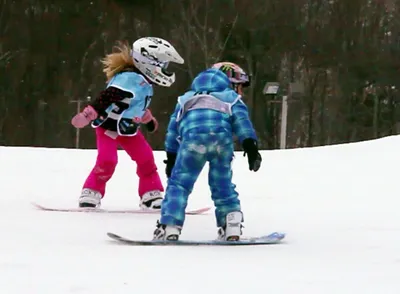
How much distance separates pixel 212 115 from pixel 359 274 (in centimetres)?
137

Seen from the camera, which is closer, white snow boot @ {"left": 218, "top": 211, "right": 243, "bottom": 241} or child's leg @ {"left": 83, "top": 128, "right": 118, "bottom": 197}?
white snow boot @ {"left": 218, "top": 211, "right": 243, "bottom": 241}

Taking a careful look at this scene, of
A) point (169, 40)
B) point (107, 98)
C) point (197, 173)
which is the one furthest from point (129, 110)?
point (169, 40)

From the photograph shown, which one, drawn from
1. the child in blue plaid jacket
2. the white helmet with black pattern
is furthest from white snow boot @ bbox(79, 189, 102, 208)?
the child in blue plaid jacket

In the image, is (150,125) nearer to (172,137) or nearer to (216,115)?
(172,137)

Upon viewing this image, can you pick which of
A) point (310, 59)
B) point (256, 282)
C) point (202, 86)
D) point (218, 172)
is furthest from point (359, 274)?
point (310, 59)

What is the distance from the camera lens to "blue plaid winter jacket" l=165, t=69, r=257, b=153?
181 inches

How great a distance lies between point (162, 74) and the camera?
5.98 meters

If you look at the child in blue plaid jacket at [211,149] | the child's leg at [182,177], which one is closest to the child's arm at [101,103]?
the child in blue plaid jacket at [211,149]

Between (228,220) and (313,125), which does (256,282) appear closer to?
(228,220)

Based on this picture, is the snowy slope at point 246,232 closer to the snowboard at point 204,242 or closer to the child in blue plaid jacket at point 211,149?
the snowboard at point 204,242

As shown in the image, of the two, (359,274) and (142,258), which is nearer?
(359,274)

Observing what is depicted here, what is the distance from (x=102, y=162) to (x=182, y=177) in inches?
71.8

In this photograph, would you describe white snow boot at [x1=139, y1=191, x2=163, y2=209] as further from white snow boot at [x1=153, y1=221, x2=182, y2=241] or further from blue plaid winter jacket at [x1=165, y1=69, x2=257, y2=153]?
white snow boot at [x1=153, y1=221, x2=182, y2=241]

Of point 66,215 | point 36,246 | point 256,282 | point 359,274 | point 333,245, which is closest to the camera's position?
point 256,282
